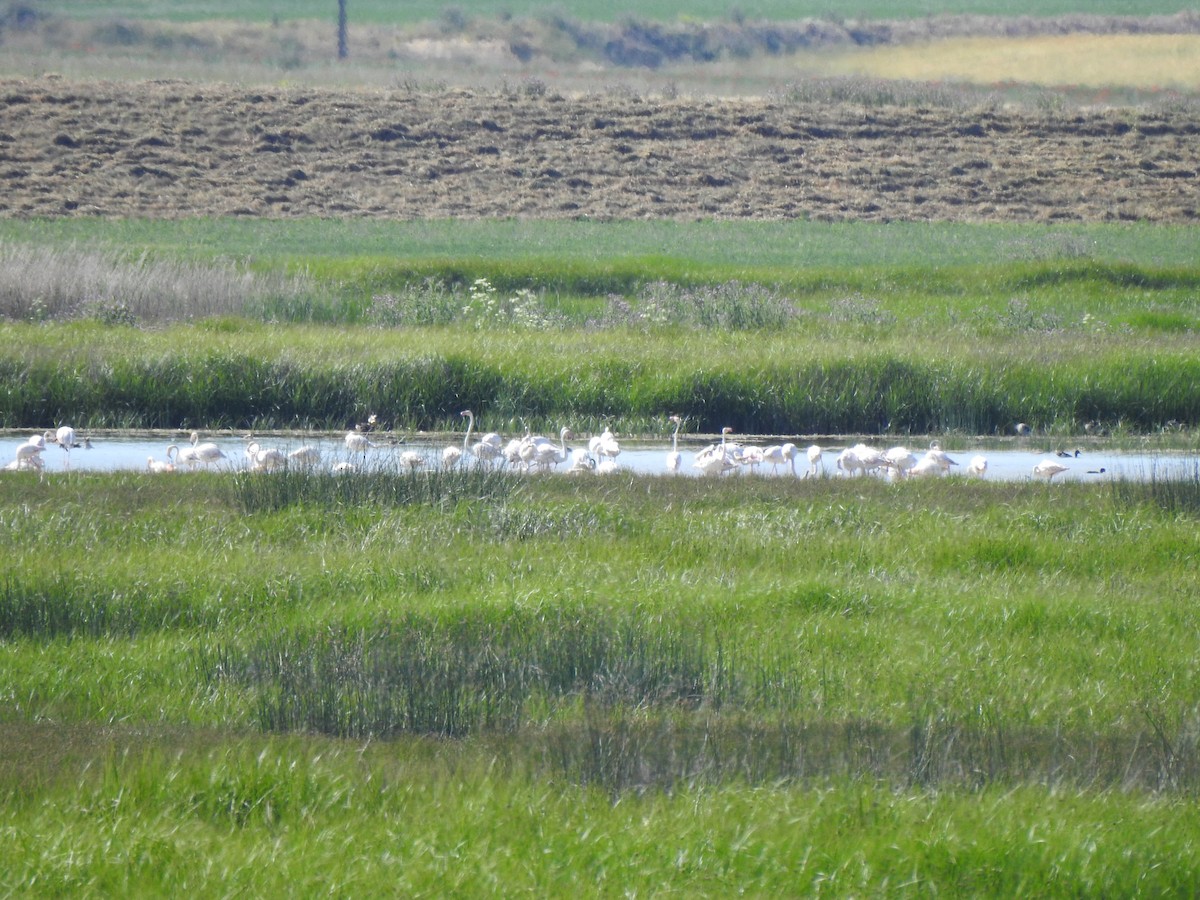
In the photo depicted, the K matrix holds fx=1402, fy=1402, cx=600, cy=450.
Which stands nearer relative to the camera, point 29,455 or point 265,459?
point 265,459

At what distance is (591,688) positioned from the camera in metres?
7.12

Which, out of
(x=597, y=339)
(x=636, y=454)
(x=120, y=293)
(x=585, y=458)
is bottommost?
(x=636, y=454)

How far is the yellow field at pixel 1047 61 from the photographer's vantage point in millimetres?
61656

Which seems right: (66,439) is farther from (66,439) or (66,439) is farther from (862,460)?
(862,460)

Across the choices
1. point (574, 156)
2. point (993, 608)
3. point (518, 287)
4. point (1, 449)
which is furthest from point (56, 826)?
point (574, 156)

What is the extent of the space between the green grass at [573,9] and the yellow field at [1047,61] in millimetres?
11253

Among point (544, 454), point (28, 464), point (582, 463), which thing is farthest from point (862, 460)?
point (28, 464)

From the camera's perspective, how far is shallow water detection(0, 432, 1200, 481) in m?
14.5

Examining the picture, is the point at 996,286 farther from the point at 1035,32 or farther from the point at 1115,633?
the point at 1035,32

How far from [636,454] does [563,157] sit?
30.8m

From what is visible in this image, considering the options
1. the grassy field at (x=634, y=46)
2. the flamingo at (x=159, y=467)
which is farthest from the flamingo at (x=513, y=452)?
the grassy field at (x=634, y=46)

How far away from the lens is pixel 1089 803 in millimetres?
5504

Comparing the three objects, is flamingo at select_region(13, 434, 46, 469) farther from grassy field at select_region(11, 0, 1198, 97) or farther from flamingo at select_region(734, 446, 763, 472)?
grassy field at select_region(11, 0, 1198, 97)

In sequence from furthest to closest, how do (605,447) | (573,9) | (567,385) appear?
(573,9), (567,385), (605,447)
